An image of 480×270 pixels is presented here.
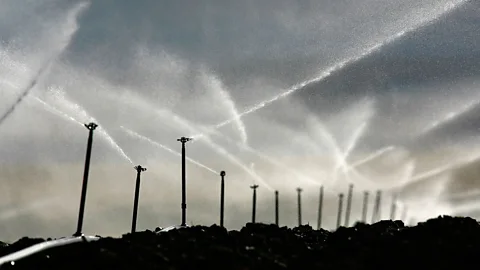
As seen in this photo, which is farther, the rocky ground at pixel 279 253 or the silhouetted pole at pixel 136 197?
the silhouetted pole at pixel 136 197

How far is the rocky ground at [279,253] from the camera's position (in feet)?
67.2

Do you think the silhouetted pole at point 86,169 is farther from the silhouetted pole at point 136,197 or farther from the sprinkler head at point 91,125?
the silhouetted pole at point 136,197

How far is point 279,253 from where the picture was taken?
25.4 metres

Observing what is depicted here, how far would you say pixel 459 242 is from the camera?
73.6 ft

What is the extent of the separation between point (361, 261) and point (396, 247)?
1.80 m

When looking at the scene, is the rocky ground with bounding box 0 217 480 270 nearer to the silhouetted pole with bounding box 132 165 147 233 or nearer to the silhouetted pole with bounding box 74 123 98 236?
the silhouetted pole with bounding box 74 123 98 236

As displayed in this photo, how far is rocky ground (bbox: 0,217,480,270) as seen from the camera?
20469mm

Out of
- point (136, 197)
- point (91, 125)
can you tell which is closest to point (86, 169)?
point (91, 125)

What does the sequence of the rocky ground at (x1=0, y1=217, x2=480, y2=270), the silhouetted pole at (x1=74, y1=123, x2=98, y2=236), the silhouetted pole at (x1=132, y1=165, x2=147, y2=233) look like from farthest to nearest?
1. the silhouetted pole at (x1=132, y1=165, x2=147, y2=233)
2. the silhouetted pole at (x1=74, y1=123, x2=98, y2=236)
3. the rocky ground at (x1=0, y1=217, x2=480, y2=270)

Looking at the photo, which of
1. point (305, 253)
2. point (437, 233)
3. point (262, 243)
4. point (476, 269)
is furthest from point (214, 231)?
point (476, 269)

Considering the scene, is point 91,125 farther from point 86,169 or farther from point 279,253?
point 279,253

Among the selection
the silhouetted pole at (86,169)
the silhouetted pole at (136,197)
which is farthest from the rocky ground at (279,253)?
the silhouetted pole at (136,197)

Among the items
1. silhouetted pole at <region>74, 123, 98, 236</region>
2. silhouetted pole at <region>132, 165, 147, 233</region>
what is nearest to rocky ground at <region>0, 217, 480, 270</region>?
silhouetted pole at <region>74, 123, 98, 236</region>

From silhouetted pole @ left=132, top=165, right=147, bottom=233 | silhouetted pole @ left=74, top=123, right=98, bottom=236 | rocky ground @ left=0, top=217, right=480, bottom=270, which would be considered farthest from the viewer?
silhouetted pole @ left=132, top=165, right=147, bottom=233
